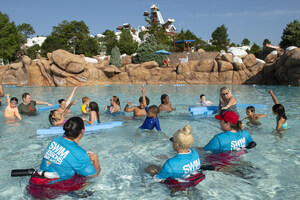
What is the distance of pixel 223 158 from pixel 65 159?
8.69 ft

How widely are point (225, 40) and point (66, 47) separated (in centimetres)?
3861

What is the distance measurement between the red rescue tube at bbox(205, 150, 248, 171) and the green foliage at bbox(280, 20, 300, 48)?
41.4 m

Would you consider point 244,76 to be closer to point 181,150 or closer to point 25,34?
point 181,150

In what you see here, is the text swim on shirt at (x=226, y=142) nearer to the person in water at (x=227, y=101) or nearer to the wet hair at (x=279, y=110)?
the wet hair at (x=279, y=110)

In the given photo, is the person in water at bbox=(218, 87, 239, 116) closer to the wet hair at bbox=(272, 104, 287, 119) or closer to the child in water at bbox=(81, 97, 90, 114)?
the wet hair at bbox=(272, 104, 287, 119)

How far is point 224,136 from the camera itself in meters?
3.94

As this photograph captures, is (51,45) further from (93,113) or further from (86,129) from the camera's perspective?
(86,129)

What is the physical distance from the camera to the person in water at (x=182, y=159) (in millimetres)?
2920

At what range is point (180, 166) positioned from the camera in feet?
9.82

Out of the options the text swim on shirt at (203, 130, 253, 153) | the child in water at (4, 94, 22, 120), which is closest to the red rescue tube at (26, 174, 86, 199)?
the text swim on shirt at (203, 130, 253, 153)

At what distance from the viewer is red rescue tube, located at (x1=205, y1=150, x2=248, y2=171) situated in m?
3.97

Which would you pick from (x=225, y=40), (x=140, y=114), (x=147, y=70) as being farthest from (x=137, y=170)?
(x=225, y=40)

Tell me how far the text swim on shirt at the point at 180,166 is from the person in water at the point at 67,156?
1.04m

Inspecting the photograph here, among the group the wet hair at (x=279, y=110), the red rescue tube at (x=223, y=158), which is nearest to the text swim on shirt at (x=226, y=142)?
the red rescue tube at (x=223, y=158)
